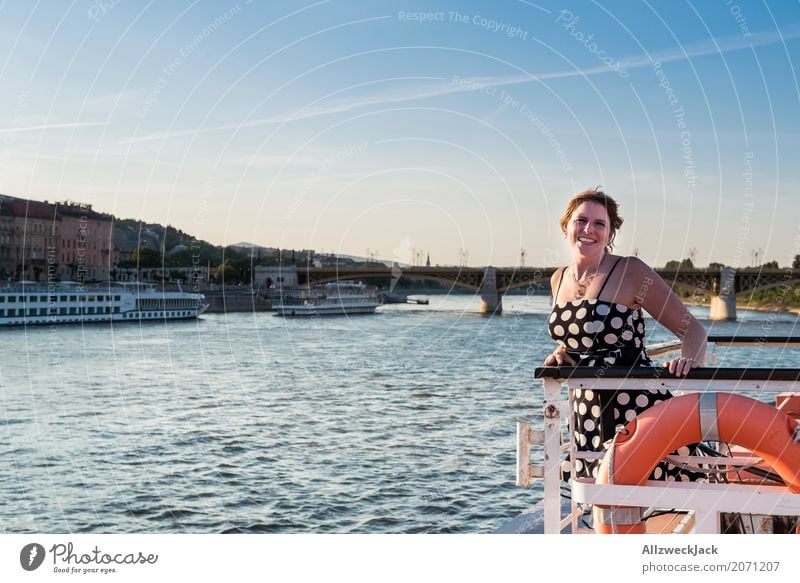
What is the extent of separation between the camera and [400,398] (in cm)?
2392

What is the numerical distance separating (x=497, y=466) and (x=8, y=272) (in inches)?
2200

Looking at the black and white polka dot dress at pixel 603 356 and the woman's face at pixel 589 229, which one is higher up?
the woman's face at pixel 589 229

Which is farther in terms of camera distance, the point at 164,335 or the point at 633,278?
the point at 164,335

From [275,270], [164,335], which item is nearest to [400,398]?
[164,335]

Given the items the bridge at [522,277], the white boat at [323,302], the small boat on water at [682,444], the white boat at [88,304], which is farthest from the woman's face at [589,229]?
the white boat at [323,302]

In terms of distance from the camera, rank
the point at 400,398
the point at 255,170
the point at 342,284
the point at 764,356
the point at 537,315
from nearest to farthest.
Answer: the point at 400,398, the point at 255,170, the point at 764,356, the point at 537,315, the point at 342,284

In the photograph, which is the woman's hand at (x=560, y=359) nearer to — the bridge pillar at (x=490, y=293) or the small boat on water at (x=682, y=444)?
the small boat on water at (x=682, y=444)

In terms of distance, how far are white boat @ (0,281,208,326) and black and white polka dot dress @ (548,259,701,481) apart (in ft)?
144

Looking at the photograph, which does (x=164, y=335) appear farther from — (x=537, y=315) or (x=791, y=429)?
(x=791, y=429)

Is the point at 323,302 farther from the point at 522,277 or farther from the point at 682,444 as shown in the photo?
the point at 682,444

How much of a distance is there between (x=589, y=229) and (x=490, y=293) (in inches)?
2026

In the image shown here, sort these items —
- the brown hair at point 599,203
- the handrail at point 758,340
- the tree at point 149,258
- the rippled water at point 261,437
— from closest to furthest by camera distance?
1. the brown hair at point 599,203
2. the handrail at point 758,340
3. the rippled water at point 261,437
4. the tree at point 149,258

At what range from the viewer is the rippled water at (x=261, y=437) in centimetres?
1186

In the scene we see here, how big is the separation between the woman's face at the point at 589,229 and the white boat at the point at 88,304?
43.9m
